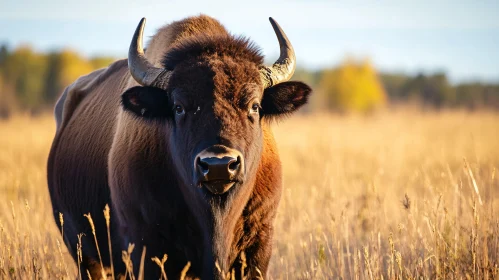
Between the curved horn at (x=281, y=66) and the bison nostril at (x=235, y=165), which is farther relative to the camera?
the curved horn at (x=281, y=66)

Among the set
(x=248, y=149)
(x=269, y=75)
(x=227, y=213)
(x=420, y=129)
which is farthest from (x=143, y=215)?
(x=420, y=129)

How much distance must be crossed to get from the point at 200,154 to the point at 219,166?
202 mm

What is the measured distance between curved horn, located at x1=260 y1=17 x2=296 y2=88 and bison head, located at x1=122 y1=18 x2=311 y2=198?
0.04ft

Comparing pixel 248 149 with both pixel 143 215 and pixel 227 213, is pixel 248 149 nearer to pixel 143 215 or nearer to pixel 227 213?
pixel 227 213

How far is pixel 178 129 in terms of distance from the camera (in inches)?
215

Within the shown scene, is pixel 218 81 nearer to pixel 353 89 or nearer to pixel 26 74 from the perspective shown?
pixel 353 89

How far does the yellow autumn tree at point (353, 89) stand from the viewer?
7669 centimetres

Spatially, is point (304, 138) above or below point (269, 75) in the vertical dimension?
below

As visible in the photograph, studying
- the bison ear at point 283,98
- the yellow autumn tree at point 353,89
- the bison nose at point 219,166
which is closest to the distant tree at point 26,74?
the yellow autumn tree at point 353,89

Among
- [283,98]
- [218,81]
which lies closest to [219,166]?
[218,81]

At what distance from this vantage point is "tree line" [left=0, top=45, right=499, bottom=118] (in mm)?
74300

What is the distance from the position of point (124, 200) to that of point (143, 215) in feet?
1.21

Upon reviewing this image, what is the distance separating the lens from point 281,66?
20.3 ft

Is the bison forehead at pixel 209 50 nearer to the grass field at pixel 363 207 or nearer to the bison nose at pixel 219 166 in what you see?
the grass field at pixel 363 207
